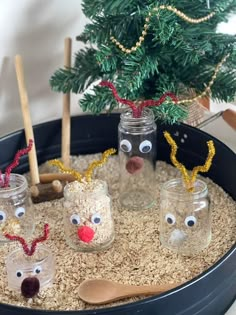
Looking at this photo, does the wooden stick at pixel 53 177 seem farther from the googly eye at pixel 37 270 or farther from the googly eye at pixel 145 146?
the googly eye at pixel 37 270

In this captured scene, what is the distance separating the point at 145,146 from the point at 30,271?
245 millimetres

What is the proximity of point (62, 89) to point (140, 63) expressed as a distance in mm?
154

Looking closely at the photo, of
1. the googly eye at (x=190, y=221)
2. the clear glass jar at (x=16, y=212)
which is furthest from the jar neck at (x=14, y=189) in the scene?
the googly eye at (x=190, y=221)

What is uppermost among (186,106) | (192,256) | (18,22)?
(18,22)

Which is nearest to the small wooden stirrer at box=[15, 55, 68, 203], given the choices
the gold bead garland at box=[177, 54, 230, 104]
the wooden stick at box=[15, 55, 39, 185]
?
the wooden stick at box=[15, 55, 39, 185]

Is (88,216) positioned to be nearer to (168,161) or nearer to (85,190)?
(85,190)

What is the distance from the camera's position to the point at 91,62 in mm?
828

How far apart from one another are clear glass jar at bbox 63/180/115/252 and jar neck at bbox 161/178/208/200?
72mm

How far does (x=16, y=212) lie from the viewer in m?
0.69

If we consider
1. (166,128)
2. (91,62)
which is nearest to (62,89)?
(91,62)

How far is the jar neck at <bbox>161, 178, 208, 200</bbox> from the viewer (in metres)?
0.64

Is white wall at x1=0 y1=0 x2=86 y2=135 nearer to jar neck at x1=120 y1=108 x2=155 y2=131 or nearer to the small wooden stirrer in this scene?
the small wooden stirrer

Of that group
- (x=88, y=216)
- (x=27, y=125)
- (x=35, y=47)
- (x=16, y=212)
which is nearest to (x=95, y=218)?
(x=88, y=216)

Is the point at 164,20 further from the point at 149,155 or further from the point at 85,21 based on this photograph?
the point at 85,21
